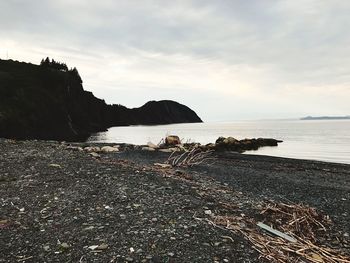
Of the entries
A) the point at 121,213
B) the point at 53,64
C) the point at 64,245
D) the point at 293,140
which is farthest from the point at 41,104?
the point at 64,245

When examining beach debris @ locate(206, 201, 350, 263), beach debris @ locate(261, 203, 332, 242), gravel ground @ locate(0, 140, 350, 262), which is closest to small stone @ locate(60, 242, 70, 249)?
gravel ground @ locate(0, 140, 350, 262)

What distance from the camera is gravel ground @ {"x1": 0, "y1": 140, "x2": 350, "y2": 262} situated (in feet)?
22.1

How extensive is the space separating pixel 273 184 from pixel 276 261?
9.77 m

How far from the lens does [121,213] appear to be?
8742 mm

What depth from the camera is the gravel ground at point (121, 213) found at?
6.73 metres

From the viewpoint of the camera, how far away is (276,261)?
6.44 metres

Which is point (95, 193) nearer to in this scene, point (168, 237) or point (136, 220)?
point (136, 220)

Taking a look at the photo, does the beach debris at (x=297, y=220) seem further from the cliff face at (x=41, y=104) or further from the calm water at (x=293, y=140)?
the cliff face at (x=41, y=104)

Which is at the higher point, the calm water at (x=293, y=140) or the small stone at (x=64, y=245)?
the small stone at (x=64, y=245)

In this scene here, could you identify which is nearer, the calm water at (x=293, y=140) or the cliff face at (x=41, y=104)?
the calm water at (x=293, y=140)

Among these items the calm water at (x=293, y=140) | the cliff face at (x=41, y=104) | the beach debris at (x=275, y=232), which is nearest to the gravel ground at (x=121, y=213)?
the beach debris at (x=275, y=232)

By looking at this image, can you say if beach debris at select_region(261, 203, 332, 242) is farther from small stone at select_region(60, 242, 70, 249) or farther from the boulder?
the boulder

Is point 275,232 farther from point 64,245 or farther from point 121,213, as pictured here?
point 64,245

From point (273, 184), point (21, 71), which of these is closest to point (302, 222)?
point (273, 184)
